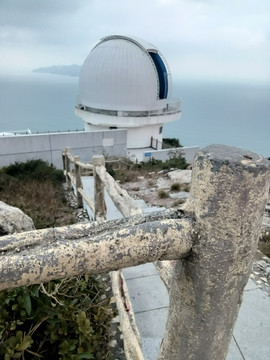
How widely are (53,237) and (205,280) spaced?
53 cm

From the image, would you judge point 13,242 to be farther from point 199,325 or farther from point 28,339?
point 28,339

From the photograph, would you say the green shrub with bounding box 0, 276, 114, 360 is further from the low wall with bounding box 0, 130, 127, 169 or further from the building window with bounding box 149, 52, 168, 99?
the building window with bounding box 149, 52, 168, 99

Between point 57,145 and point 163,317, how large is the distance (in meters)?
13.0

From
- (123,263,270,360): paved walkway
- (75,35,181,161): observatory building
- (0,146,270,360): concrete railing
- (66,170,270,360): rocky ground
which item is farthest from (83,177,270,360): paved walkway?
(75,35,181,161): observatory building

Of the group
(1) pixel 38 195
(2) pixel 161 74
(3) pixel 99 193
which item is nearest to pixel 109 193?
(3) pixel 99 193

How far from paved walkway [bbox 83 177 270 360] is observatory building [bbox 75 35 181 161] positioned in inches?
551

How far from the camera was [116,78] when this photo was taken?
17.3 m

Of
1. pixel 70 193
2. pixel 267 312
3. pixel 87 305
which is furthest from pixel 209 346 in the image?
pixel 70 193

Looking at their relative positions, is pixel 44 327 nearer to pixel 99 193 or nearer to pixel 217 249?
pixel 217 249

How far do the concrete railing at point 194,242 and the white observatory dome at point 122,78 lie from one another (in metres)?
17.0

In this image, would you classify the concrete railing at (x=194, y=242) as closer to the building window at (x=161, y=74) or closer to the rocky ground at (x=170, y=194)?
the rocky ground at (x=170, y=194)

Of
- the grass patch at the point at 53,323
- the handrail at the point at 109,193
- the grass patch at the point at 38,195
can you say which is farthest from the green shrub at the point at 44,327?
the grass patch at the point at 38,195

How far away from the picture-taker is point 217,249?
92cm

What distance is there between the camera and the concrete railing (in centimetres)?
82
